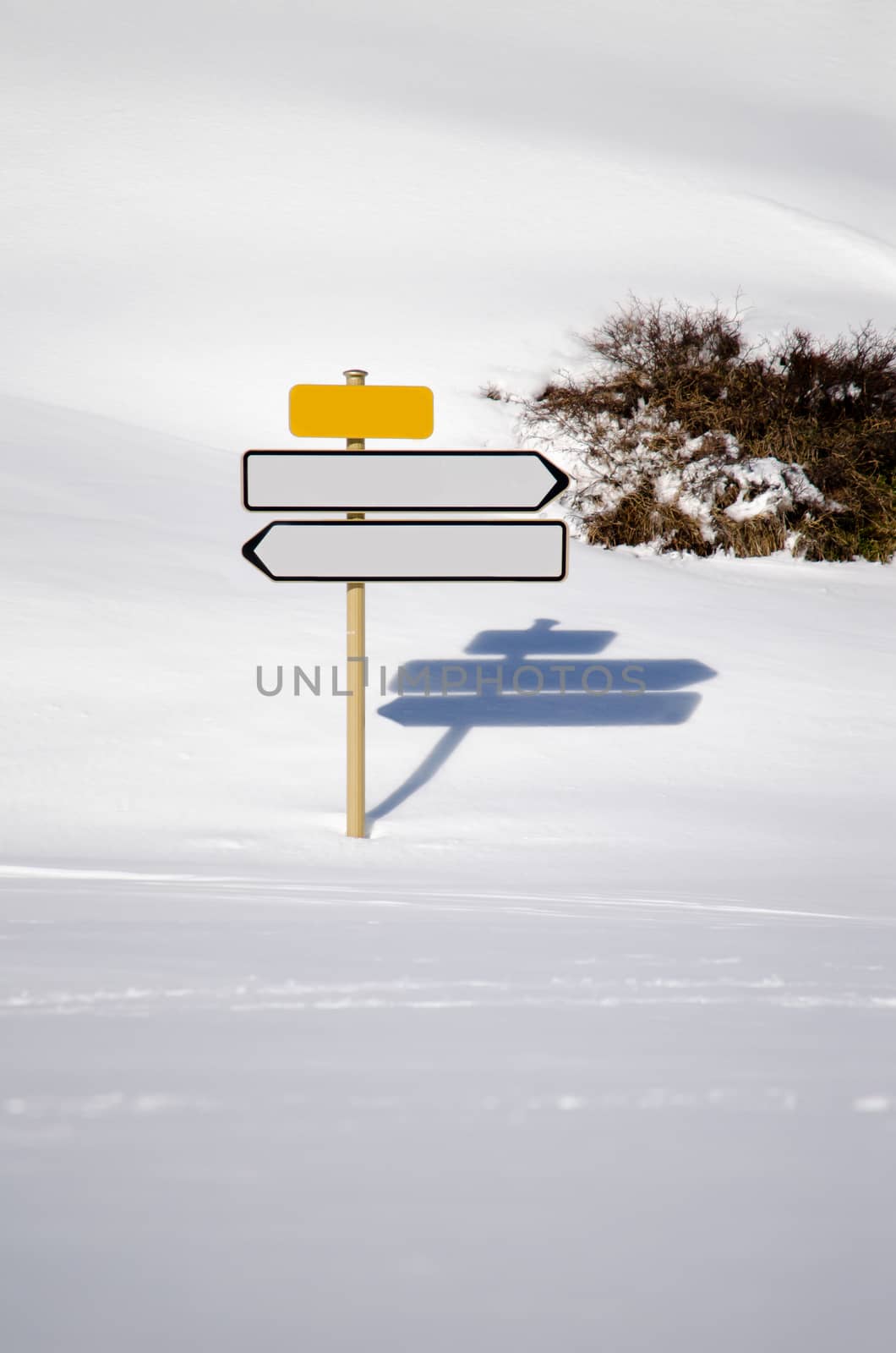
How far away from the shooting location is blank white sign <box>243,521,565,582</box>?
4.60m

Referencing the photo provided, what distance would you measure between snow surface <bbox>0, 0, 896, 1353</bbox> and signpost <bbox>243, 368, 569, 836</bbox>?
1229 millimetres

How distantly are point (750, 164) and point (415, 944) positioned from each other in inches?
1297

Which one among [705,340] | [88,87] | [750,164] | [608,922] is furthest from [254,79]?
[608,922]

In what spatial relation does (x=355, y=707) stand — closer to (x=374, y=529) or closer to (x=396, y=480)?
(x=374, y=529)

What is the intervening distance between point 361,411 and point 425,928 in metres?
2.22

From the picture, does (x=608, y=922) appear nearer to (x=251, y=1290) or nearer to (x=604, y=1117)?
(x=604, y=1117)

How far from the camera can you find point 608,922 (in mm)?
3746

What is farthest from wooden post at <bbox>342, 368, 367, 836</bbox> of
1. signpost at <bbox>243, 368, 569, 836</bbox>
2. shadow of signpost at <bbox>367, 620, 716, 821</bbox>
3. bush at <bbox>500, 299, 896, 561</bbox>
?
bush at <bbox>500, 299, 896, 561</bbox>

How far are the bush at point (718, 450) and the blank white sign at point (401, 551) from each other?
8075 mm

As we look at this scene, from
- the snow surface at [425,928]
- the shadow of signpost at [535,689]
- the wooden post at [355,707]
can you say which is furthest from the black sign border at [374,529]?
the shadow of signpost at [535,689]

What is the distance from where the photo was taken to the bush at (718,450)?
41.0 feet

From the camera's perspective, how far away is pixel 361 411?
4.72m

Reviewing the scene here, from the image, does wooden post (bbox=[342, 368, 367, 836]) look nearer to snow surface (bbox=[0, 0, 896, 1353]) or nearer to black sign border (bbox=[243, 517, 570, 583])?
snow surface (bbox=[0, 0, 896, 1353])

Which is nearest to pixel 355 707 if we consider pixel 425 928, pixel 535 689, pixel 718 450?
pixel 425 928
